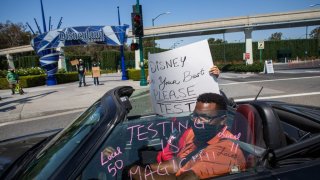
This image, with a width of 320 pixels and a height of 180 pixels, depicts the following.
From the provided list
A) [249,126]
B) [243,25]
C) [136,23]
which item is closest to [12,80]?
[136,23]

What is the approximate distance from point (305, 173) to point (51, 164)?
140 cm

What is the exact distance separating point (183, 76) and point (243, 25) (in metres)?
35.7

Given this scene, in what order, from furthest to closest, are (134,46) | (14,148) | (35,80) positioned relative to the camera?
1. (35,80)
2. (134,46)
3. (14,148)

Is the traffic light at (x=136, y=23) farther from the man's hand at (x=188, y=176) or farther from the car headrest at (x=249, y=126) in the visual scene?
the man's hand at (x=188, y=176)

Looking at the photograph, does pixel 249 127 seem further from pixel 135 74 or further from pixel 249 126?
pixel 135 74

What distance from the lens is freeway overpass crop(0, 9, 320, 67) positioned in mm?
35219

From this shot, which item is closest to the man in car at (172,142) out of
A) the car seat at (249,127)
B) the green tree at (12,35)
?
the car seat at (249,127)

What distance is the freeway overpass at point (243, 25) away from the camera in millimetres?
35219

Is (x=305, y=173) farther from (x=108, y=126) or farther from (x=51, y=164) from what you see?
(x=51, y=164)

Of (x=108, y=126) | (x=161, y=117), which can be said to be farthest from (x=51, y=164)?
(x=161, y=117)

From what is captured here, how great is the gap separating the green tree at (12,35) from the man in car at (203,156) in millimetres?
66728

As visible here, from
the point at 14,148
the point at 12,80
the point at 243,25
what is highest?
the point at 243,25

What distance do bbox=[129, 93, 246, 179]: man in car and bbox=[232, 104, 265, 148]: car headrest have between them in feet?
0.33

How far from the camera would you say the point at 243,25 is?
121ft
